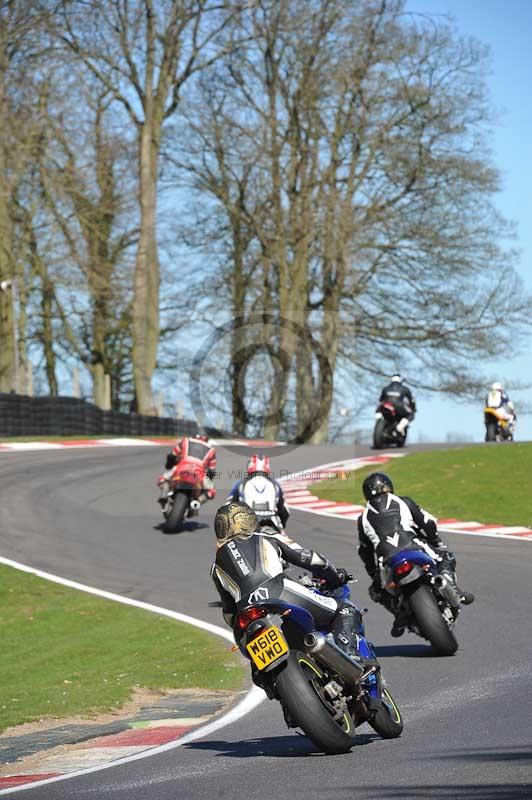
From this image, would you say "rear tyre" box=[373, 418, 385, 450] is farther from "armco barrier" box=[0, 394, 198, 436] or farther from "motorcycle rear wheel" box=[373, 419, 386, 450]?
"armco barrier" box=[0, 394, 198, 436]

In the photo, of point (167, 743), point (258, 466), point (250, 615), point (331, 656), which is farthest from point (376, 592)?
point (258, 466)

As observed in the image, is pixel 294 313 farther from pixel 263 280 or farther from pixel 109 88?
pixel 109 88

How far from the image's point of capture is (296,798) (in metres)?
5.87

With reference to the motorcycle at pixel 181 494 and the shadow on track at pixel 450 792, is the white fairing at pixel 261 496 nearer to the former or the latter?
the motorcycle at pixel 181 494

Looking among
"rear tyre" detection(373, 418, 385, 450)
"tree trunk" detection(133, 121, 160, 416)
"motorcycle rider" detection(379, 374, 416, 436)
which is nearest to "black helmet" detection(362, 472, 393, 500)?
"motorcycle rider" detection(379, 374, 416, 436)

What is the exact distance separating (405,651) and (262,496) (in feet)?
13.3

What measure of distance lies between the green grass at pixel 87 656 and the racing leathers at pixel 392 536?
1.43 meters

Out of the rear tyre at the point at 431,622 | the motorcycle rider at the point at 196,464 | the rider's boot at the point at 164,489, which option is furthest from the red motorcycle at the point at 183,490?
the rear tyre at the point at 431,622

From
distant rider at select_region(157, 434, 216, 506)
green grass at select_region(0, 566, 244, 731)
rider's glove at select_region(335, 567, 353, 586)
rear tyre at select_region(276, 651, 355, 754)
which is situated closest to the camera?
rear tyre at select_region(276, 651, 355, 754)

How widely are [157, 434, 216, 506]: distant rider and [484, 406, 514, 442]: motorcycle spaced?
1149cm

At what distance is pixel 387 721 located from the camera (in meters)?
7.32

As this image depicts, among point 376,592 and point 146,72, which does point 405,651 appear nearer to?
point 376,592

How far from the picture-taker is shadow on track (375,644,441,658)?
10.6m

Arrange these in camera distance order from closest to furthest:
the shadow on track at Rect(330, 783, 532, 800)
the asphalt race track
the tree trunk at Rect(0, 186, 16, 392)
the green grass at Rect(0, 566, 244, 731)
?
the shadow on track at Rect(330, 783, 532, 800) → the asphalt race track → the green grass at Rect(0, 566, 244, 731) → the tree trunk at Rect(0, 186, 16, 392)
